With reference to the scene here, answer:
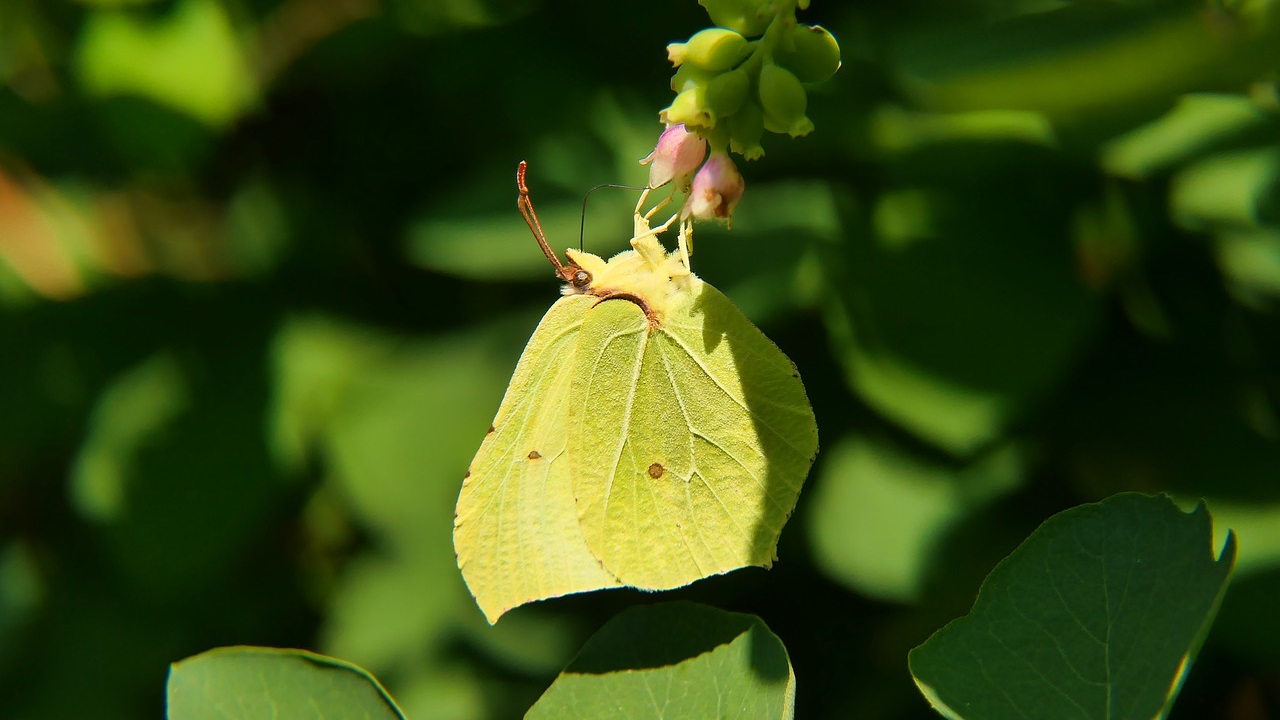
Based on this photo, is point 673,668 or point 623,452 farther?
point 623,452

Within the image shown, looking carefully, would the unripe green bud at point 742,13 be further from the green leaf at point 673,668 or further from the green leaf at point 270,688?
the green leaf at point 270,688

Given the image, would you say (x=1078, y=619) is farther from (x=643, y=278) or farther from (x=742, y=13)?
(x=643, y=278)

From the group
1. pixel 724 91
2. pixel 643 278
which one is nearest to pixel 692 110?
pixel 724 91

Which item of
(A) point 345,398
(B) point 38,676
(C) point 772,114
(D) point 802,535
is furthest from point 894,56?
(B) point 38,676

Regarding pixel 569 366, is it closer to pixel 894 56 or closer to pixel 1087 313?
pixel 894 56

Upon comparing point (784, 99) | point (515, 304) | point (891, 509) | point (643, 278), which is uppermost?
point (784, 99)

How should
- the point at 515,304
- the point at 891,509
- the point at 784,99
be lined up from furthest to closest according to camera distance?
the point at 515,304
the point at 891,509
the point at 784,99

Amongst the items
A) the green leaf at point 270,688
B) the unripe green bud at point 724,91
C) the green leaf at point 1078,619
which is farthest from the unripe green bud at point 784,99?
the green leaf at point 270,688
